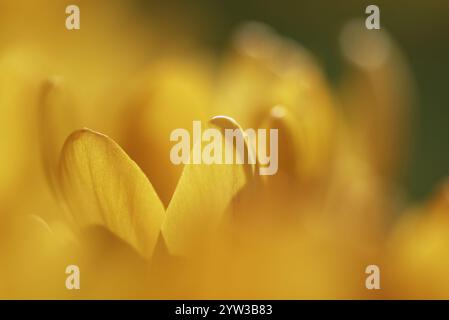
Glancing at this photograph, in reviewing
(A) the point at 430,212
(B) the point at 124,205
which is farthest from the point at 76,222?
(A) the point at 430,212

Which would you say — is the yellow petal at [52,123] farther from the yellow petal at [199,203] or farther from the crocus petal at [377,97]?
the crocus petal at [377,97]

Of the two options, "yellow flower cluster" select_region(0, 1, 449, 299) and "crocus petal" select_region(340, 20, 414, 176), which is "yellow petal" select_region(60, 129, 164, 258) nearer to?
"yellow flower cluster" select_region(0, 1, 449, 299)

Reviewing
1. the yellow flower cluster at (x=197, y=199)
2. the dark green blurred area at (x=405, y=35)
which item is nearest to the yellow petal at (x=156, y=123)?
the yellow flower cluster at (x=197, y=199)

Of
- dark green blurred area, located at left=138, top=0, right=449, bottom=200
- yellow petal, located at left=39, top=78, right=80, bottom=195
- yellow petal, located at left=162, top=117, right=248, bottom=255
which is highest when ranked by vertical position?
dark green blurred area, located at left=138, top=0, right=449, bottom=200

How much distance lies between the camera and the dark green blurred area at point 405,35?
62 cm

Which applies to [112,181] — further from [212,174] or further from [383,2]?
[383,2]

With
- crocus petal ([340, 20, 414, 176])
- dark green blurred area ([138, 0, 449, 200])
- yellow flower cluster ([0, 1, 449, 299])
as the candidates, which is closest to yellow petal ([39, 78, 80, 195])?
yellow flower cluster ([0, 1, 449, 299])

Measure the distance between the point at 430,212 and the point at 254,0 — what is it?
12.0 inches

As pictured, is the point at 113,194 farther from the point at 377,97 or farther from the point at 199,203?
the point at 377,97

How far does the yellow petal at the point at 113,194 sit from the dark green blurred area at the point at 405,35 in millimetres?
319

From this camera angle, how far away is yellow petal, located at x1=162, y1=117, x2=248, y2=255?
0.27 metres

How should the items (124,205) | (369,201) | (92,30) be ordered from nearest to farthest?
(124,205) < (369,201) < (92,30)
